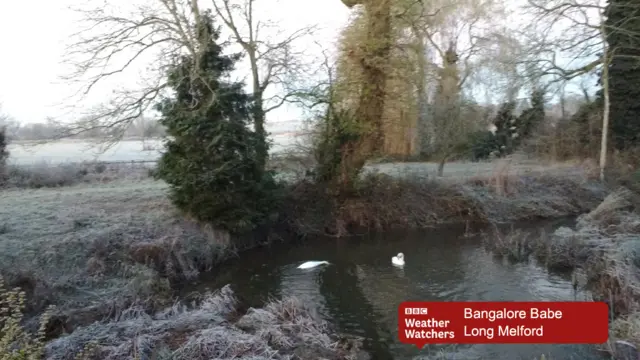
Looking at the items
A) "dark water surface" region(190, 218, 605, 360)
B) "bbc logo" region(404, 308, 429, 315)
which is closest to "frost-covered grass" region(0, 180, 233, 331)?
"dark water surface" region(190, 218, 605, 360)

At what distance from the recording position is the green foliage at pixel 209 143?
12.1m

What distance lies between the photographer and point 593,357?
5922mm

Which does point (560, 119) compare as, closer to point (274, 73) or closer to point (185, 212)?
point (274, 73)

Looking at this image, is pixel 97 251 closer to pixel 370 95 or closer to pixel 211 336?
pixel 211 336

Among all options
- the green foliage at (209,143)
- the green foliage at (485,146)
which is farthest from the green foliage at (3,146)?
the green foliage at (485,146)

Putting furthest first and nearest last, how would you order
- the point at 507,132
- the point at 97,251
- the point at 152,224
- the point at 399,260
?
the point at 507,132 < the point at 152,224 < the point at 399,260 < the point at 97,251

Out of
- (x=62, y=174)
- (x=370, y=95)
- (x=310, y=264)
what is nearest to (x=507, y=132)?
(x=370, y=95)

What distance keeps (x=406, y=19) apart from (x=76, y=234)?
36.7ft

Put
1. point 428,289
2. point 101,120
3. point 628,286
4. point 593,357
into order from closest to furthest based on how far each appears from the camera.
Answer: point 593,357 → point 628,286 → point 428,289 → point 101,120

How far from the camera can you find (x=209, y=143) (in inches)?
475

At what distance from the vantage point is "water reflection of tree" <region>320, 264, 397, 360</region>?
7.01 meters

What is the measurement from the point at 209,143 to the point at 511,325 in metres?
8.35

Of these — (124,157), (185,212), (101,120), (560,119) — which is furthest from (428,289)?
(124,157)

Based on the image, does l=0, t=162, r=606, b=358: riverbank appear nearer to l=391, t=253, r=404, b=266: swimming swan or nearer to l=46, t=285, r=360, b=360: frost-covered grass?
l=46, t=285, r=360, b=360: frost-covered grass
